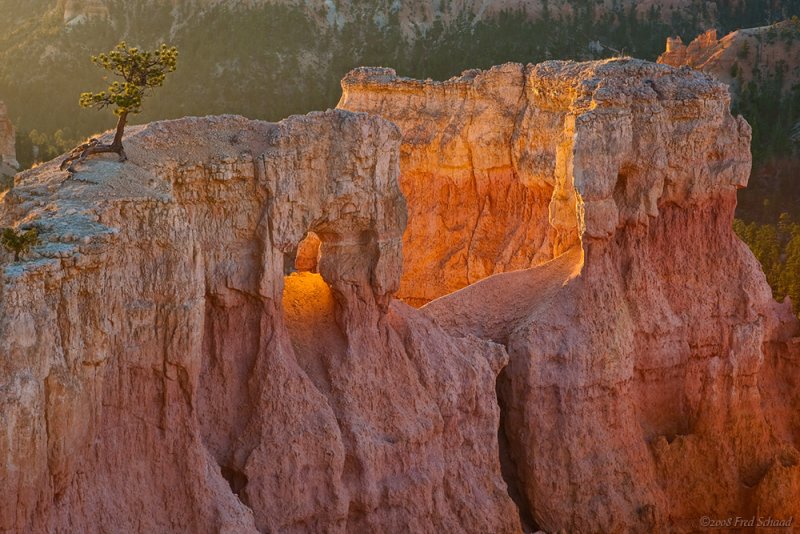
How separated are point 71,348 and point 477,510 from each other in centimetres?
754

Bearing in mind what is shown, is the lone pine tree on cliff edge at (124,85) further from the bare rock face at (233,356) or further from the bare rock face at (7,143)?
the bare rock face at (7,143)

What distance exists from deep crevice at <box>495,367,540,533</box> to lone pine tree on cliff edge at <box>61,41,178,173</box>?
305 inches

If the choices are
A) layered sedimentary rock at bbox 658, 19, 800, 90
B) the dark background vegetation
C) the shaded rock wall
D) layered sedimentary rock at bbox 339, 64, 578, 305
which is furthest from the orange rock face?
layered sedimentary rock at bbox 658, 19, 800, 90

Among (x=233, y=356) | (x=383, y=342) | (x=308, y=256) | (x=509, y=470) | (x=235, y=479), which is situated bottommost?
(x=509, y=470)

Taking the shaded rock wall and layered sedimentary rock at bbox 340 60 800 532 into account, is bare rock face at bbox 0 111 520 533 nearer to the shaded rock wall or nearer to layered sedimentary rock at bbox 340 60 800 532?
layered sedimentary rock at bbox 340 60 800 532

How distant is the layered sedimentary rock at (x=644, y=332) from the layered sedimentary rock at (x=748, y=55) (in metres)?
45.1

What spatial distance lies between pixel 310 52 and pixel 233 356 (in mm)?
63006

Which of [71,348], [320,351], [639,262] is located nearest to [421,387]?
[320,351]

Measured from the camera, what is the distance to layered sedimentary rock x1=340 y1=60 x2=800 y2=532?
19453 mm

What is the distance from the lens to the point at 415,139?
1055 inches

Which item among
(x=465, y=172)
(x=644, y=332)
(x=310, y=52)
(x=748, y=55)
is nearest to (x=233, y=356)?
(x=644, y=332)

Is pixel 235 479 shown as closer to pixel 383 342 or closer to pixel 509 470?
pixel 383 342

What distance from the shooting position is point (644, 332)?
2034cm

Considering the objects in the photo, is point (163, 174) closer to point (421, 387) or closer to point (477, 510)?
point (421, 387)
